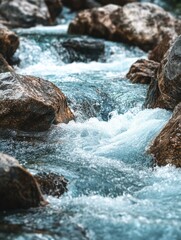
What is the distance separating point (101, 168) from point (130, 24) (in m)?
10.6

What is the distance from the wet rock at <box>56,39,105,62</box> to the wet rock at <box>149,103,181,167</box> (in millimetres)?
7428

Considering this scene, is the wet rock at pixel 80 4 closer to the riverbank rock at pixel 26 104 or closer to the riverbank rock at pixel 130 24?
the riverbank rock at pixel 130 24

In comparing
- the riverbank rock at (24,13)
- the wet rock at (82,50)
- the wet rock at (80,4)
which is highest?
the wet rock at (82,50)

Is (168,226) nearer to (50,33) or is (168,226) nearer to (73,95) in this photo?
(73,95)

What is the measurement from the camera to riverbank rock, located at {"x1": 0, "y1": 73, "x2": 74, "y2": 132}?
282 inches

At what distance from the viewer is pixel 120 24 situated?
636 inches

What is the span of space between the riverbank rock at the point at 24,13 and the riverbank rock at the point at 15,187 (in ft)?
46.0

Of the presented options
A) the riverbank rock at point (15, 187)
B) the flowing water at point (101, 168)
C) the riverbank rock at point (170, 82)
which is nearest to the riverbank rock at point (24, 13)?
the flowing water at point (101, 168)

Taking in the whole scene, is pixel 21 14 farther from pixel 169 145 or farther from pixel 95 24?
pixel 169 145

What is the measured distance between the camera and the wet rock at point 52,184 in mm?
5406

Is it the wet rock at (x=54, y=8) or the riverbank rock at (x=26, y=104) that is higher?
the riverbank rock at (x=26, y=104)

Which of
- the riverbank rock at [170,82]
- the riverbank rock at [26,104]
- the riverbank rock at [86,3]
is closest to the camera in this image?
the riverbank rock at [26,104]

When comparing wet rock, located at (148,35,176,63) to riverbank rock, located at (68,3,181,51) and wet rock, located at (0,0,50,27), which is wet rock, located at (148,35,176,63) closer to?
riverbank rock, located at (68,3,181,51)

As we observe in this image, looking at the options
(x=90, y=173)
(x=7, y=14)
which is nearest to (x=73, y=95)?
(x=90, y=173)
